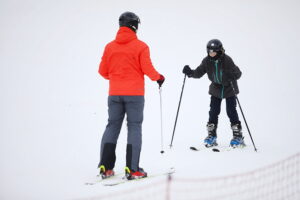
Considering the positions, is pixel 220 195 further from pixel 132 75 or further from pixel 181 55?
pixel 181 55

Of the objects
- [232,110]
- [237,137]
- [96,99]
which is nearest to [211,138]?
[237,137]

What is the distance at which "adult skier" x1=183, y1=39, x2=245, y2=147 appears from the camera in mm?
5484

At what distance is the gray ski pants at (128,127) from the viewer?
4.00 m

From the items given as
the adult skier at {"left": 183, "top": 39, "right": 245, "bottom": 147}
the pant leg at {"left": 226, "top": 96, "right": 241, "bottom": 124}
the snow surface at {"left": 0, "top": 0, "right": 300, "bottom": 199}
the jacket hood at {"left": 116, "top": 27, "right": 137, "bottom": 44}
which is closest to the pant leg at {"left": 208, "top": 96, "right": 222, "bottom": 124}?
the adult skier at {"left": 183, "top": 39, "right": 245, "bottom": 147}

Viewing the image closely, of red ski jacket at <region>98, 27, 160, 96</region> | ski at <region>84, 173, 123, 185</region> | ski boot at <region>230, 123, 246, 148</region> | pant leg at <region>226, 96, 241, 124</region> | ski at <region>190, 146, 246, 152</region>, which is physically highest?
red ski jacket at <region>98, 27, 160, 96</region>

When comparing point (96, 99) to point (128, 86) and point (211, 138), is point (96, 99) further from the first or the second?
point (128, 86)

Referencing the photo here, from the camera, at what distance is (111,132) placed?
4.14 metres

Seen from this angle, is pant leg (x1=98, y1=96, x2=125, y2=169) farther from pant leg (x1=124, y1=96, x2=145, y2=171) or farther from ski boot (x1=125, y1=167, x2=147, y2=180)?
ski boot (x1=125, y1=167, x2=147, y2=180)

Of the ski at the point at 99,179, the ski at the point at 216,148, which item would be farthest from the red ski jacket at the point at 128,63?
the ski at the point at 216,148

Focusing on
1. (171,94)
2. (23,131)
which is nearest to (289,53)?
(171,94)

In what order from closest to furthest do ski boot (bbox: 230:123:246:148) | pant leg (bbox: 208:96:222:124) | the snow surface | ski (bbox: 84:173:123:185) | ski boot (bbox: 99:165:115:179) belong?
ski (bbox: 84:173:123:185)
ski boot (bbox: 99:165:115:179)
the snow surface
ski boot (bbox: 230:123:246:148)
pant leg (bbox: 208:96:222:124)

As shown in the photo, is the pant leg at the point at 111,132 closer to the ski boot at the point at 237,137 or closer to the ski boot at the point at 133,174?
the ski boot at the point at 133,174

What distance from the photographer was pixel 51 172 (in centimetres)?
443

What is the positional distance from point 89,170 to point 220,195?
205 centimetres
